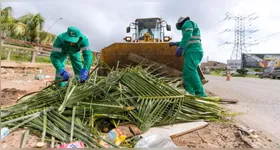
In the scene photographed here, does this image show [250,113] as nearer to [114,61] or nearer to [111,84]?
[111,84]

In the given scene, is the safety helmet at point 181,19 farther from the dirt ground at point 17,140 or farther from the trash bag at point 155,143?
the dirt ground at point 17,140

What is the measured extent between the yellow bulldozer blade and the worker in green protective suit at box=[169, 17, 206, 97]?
430 mm

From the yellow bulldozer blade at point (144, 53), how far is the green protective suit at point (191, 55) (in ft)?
1.53

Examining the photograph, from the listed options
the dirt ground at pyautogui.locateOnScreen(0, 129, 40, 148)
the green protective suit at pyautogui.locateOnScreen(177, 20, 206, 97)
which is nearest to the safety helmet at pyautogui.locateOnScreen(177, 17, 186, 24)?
the green protective suit at pyautogui.locateOnScreen(177, 20, 206, 97)

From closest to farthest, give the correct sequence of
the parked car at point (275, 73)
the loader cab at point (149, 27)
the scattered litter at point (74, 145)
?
1. the scattered litter at point (74, 145)
2. the loader cab at point (149, 27)
3. the parked car at point (275, 73)

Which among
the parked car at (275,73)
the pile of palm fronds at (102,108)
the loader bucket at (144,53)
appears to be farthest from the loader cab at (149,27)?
the parked car at (275,73)

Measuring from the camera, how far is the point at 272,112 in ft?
11.0

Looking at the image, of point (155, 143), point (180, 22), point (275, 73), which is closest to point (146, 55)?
point (180, 22)

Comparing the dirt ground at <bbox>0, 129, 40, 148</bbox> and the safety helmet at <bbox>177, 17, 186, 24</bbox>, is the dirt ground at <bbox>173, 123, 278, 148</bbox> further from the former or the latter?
the safety helmet at <bbox>177, 17, 186, 24</bbox>

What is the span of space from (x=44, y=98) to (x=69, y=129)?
0.64 metres

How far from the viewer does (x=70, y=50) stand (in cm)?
394

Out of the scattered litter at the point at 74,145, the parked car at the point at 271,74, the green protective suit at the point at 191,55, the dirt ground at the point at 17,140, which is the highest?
the green protective suit at the point at 191,55

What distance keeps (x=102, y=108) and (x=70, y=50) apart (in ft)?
7.35

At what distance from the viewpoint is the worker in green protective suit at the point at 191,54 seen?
3.56m
